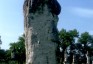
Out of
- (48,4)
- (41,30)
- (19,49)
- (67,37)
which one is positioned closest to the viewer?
(41,30)

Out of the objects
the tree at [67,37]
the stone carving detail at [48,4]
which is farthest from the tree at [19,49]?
the stone carving detail at [48,4]

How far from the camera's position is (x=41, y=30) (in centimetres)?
812

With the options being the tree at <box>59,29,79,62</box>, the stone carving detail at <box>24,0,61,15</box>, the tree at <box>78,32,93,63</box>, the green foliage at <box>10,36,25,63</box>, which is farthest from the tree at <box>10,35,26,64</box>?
the stone carving detail at <box>24,0,61,15</box>

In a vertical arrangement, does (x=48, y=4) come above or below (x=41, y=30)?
above

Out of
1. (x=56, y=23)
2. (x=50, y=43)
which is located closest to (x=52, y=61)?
(x=50, y=43)

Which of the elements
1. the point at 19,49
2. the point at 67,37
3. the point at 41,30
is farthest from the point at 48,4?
the point at 67,37

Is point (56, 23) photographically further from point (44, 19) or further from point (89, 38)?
point (89, 38)

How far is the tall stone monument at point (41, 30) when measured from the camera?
8.01m

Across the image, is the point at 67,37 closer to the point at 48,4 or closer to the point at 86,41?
the point at 86,41

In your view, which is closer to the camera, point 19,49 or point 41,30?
point 41,30

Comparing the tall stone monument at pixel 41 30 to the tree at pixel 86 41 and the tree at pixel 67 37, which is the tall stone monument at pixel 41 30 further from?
the tree at pixel 86 41

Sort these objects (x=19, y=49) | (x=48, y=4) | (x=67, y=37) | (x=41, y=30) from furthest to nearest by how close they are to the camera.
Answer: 1. (x=67, y=37)
2. (x=19, y=49)
3. (x=48, y=4)
4. (x=41, y=30)

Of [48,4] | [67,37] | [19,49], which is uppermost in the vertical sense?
[67,37]

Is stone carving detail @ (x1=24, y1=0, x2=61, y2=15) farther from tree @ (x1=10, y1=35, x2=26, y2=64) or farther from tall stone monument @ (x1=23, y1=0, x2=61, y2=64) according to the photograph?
tree @ (x1=10, y1=35, x2=26, y2=64)
